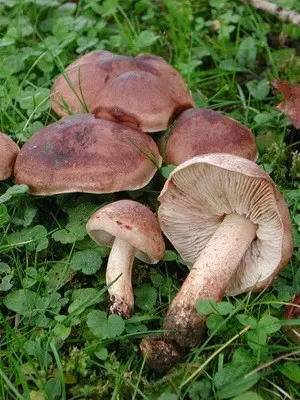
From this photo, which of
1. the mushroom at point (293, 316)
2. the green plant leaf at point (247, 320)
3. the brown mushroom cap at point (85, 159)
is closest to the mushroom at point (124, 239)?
the brown mushroom cap at point (85, 159)

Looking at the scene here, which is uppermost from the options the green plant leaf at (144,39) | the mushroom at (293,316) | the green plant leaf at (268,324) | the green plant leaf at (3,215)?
the green plant leaf at (144,39)

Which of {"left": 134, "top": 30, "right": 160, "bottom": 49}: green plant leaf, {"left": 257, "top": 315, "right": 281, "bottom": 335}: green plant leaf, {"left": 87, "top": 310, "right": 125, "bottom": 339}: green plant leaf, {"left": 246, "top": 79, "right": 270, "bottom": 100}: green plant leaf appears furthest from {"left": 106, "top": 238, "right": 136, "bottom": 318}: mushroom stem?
{"left": 134, "top": 30, "right": 160, "bottom": 49}: green plant leaf

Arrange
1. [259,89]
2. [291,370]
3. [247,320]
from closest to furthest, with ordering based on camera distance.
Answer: [291,370] → [247,320] → [259,89]

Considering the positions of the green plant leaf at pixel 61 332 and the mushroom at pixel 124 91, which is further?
the mushroom at pixel 124 91

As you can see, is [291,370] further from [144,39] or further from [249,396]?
[144,39]

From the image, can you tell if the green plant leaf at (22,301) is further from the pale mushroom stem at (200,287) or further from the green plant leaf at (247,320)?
the green plant leaf at (247,320)

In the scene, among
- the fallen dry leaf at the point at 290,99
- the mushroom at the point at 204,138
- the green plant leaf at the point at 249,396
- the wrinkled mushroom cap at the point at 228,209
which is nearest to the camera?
the green plant leaf at the point at 249,396

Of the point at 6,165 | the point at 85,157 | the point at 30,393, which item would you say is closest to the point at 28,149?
the point at 6,165

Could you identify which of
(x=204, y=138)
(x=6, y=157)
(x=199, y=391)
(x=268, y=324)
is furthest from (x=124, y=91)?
(x=199, y=391)
